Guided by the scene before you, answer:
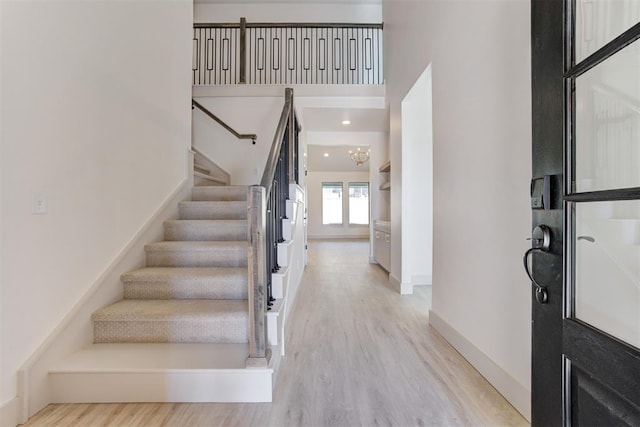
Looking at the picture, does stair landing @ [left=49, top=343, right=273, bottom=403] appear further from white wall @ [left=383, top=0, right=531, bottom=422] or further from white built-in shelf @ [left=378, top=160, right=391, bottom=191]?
white built-in shelf @ [left=378, top=160, right=391, bottom=191]

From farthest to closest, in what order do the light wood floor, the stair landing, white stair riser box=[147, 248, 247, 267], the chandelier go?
the chandelier, white stair riser box=[147, 248, 247, 267], the stair landing, the light wood floor

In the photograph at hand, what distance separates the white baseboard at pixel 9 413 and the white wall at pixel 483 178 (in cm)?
242

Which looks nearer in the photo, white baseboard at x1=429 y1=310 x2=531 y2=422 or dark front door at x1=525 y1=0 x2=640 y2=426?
dark front door at x1=525 y1=0 x2=640 y2=426

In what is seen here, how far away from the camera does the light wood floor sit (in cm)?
155

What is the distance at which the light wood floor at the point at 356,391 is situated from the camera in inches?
60.9

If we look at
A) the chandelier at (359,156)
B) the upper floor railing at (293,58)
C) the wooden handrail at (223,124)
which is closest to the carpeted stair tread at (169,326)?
the wooden handrail at (223,124)

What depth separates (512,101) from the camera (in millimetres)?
1669

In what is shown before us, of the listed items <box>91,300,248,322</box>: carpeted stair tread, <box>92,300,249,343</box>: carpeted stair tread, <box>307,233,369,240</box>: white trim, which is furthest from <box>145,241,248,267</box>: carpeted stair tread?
<box>307,233,369,240</box>: white trim

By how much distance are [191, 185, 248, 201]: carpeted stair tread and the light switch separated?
6.39ft

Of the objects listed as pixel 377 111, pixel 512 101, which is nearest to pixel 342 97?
pixel 377 111

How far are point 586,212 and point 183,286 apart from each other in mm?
2327

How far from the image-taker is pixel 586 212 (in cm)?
86

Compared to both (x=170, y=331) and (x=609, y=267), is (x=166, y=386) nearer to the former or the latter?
(x=170, y=331)

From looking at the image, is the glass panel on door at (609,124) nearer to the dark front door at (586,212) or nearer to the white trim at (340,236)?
the dark front door at (586,212)
